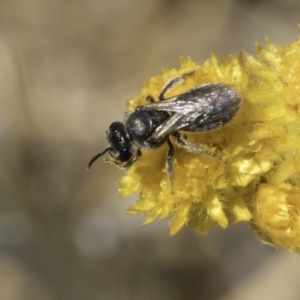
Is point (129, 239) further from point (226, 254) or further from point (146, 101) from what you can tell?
point (146, 101)

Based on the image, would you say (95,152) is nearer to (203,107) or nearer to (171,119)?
(171,119)

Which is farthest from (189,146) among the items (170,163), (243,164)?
(243,164)

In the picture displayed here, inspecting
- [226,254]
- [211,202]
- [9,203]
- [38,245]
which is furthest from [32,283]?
[211,202]

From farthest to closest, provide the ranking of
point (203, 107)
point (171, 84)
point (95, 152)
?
point (95, 152)
point (171, 84)
point (203, 107)

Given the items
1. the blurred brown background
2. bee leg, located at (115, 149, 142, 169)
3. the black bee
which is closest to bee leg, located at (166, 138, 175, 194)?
the black bee

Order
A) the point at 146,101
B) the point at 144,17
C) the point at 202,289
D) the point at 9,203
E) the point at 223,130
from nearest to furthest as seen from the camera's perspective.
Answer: the point at 223,130 < the point at 146,101 < the point at 202,289 < the point at 9,203 < the point at 144,17

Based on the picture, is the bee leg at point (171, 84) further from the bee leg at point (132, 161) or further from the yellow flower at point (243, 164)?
the bee leg at point (132, 161)
